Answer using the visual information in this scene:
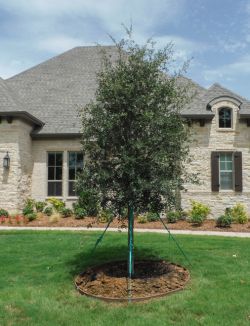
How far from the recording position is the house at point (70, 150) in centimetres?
1622

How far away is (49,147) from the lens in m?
17.7

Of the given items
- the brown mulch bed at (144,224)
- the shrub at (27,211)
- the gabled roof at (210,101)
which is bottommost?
the brown mulch bed at (144,224)

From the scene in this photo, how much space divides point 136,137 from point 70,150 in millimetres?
11174

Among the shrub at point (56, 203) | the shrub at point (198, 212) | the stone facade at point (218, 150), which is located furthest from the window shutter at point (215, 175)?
Result: the shrub at point (56, 203)

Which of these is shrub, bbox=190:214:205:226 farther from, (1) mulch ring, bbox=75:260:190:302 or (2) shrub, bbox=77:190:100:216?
(2) shrub, bbox=77:190:100:216

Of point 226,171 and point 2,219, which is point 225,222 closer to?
point 226,171

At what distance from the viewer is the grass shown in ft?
18.1

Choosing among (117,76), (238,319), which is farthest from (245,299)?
(117,76)

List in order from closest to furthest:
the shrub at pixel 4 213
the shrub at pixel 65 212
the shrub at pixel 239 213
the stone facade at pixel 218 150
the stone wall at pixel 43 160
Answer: the shrub at pixel 239 213
the shrub at pixel 4 213
the shrub at pixel 65 212
the stone facade at pixel 218 150
the stone wall at pixel 43 160

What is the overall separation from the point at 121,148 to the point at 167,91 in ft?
4.75

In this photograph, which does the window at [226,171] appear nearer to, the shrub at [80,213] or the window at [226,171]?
the window at [226,171]

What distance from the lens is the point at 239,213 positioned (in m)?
15.2

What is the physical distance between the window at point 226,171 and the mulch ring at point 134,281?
898cm

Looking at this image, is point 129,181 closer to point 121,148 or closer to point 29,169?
point 121,148
